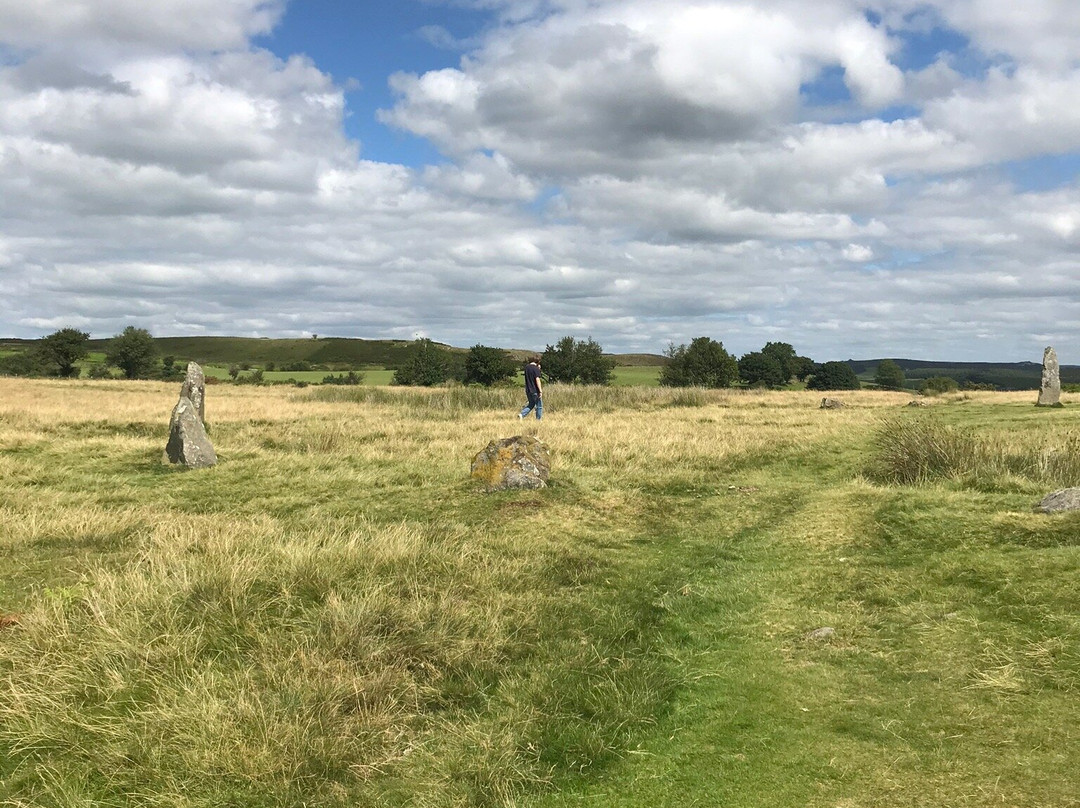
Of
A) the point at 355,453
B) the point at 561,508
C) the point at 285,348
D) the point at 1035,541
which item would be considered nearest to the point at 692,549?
the point at 561,508

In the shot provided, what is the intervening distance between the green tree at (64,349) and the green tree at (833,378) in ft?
297

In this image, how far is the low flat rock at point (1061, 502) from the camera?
816 cm

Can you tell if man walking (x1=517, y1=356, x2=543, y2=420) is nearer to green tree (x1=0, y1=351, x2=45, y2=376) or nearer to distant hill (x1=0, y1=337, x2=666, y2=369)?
green tree (x1=0, y1=351, x2=45, y2=376)

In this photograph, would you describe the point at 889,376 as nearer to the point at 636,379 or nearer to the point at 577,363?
the point at 636,379

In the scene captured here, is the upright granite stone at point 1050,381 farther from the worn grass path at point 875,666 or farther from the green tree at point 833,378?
the green tree at point 833,378

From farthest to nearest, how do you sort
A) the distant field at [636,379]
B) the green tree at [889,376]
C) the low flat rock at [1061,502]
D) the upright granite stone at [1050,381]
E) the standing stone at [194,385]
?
the green tree at [889,376]
the distant field at [636,379]
the upright granite stone at [1050,381]
the standing stone at [194,385]
the low flat rock at [1061,502]

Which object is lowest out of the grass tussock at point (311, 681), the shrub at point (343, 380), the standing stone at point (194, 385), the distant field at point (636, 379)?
the grass tussock at point (311, 681)

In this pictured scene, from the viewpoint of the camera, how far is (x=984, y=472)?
11391mm

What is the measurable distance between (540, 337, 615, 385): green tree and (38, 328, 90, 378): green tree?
53.0m

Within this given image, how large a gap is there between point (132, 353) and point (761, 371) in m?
79.0

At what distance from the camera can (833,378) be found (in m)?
91.1

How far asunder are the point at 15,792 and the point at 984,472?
13.2 m

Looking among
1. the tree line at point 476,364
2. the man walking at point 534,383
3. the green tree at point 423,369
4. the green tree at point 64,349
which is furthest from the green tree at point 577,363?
the green tree at point 64,349

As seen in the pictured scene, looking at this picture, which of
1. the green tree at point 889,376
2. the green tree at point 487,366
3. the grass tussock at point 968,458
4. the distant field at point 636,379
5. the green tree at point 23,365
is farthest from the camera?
the green tree at point 889,376
